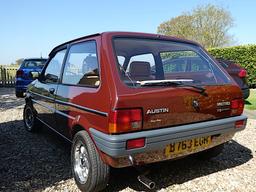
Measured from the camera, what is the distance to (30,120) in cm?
559

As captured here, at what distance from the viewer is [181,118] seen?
2.82 meters

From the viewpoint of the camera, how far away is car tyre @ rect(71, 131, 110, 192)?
9.02 feet

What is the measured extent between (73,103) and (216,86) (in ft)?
5.30

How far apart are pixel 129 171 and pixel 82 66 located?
1434mm

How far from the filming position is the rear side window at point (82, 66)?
297 cm

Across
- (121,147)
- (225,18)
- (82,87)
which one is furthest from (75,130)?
(225,18)

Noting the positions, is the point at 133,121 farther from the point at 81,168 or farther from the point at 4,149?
the point at 4,149

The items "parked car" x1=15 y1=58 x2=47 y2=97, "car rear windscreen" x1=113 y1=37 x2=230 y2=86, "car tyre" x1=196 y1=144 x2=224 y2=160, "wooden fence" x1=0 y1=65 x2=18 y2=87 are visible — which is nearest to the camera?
"car rear windscreen" x1=113 y1=37 x2=230 y2=86

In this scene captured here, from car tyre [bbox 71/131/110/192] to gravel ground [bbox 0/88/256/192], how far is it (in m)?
0.20

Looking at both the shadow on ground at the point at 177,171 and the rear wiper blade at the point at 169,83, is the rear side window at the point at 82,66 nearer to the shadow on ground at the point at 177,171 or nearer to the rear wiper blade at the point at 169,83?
the rear wiper blade at the point at 169,83

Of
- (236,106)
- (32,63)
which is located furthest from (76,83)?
(32,63)

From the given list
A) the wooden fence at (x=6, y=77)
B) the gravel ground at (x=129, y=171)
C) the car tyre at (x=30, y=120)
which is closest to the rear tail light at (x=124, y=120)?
the gravel ground at (x=129, y=171)

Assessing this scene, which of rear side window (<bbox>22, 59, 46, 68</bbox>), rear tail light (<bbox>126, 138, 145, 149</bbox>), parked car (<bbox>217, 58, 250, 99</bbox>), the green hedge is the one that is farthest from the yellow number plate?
the green hedge

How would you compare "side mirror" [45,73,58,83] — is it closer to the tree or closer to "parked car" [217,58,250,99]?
"parked car" [217,58,250,99]
